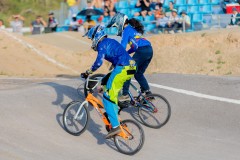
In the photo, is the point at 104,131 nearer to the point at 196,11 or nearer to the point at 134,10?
the point at 196,11

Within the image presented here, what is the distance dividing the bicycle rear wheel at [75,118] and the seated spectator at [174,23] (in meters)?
12.3

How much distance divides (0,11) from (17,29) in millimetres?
12162

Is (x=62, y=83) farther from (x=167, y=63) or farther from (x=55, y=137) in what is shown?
(x=167, y=63)

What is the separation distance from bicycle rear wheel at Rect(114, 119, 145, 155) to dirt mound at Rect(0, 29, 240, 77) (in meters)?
8.87

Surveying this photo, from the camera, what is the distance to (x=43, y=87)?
37.9 ft

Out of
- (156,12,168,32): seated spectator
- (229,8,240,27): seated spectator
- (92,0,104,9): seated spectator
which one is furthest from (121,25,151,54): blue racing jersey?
(92,0,104,9): seated spectator

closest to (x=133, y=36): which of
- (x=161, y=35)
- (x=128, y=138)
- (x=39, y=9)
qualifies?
(x=128, y=138)

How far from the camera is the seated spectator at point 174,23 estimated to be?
2116 centimetres

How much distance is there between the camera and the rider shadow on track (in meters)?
9.49

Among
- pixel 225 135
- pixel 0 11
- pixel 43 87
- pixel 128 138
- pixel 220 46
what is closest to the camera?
pixel 128 138

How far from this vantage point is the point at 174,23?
838 inches

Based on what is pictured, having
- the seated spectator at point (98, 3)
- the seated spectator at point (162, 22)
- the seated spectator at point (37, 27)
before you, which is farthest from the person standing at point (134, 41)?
the seated spectator at point (98, 3)

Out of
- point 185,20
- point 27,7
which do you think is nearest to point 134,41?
point 185,20

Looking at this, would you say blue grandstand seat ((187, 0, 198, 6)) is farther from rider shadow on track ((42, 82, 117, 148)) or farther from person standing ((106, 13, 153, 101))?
person standing ((106, 13, 153, 101))
